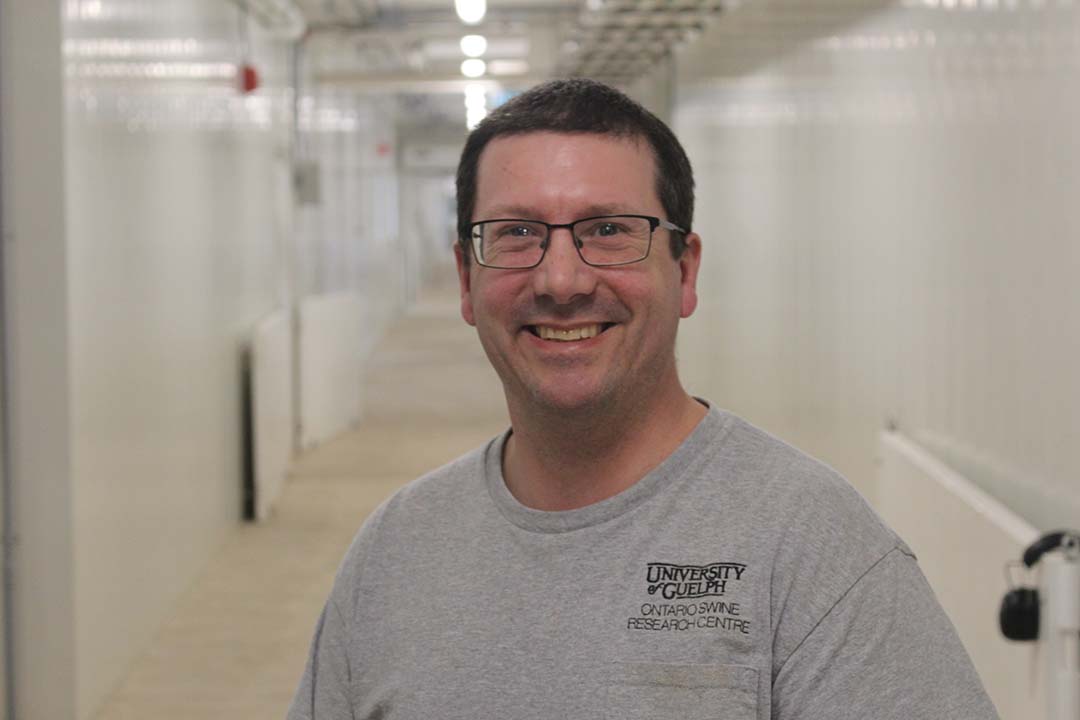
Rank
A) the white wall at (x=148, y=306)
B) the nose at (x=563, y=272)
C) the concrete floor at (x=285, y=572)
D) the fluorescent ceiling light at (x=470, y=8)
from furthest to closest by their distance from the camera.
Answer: the fluorescent ceiling light at (x=470, y=8) → the concrete floor at (x=285, y=572) → the white wall at (x=148, y=306) → the nose at (x=563, y=272)

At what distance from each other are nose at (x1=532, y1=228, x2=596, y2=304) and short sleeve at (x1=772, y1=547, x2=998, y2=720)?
14.4 inches

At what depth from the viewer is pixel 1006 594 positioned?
2.49 m

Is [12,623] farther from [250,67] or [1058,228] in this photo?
[250,67]

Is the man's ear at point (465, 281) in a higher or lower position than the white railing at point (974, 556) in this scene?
higher

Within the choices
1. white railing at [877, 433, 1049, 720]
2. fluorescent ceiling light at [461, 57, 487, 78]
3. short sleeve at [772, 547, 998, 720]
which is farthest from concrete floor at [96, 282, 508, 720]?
short sleeve at [772, 547, 998, 720]

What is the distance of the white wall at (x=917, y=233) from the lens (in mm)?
2619

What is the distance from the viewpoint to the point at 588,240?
1204 millimetres

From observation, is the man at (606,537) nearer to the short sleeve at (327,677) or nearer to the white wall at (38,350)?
the short sleeve at (327,677)

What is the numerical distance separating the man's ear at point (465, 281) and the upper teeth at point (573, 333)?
11 centimetres

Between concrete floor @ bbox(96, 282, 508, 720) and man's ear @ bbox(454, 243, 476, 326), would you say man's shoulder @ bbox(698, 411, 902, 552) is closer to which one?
man's ear @ bbox(454, 243, 476, 326)

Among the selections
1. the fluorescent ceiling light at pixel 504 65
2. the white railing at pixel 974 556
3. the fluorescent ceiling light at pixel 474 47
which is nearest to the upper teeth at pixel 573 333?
the white railing at pixel 974 556

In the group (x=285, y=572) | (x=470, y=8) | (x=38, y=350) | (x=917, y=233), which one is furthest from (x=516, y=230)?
(x=470, y=8)

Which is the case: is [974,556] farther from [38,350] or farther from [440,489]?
[38,350]

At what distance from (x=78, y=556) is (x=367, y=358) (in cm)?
1005
